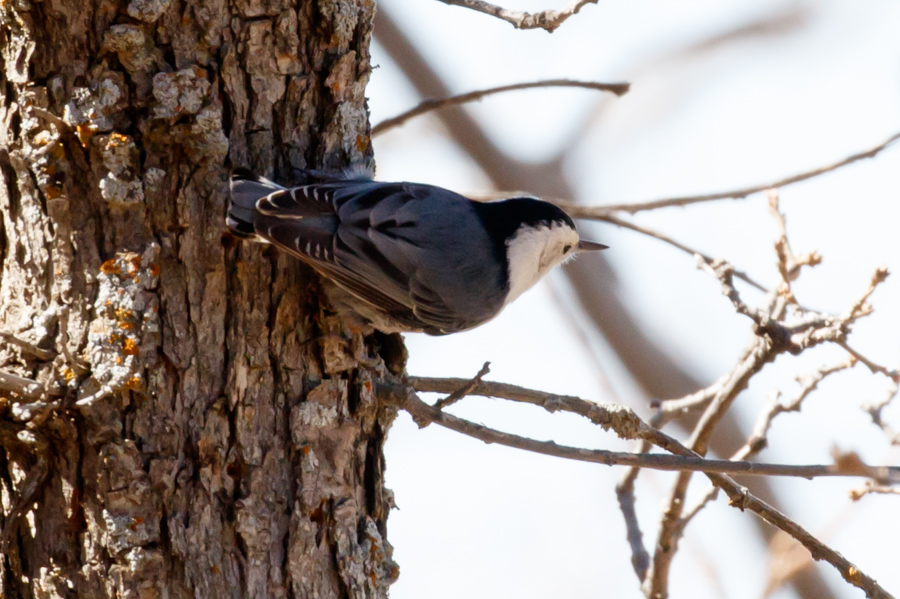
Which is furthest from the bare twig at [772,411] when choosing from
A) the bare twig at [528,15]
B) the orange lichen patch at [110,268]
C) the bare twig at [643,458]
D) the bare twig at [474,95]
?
the orange lichen patch at [110,268]

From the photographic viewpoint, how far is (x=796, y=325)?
1.99 metres

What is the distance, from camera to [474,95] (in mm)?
2461

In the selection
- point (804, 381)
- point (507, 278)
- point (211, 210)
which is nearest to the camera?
point (211, 210)

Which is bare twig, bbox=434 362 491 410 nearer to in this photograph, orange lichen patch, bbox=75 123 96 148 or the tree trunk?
the tree trunk

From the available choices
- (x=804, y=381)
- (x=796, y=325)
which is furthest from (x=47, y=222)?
(x=804, y=381)

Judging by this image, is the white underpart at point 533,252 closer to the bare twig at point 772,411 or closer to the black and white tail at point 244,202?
the bare twig at point 772,411

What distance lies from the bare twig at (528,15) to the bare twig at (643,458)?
31.0 inches

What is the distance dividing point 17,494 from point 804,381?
5.76 ft

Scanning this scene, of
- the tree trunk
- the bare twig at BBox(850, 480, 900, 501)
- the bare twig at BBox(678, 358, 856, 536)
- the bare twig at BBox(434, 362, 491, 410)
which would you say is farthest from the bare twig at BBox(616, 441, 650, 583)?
the tree trunk

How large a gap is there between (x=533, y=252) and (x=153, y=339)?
126 centimetres

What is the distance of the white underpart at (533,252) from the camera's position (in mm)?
2484

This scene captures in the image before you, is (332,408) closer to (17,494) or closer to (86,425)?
(86,425)

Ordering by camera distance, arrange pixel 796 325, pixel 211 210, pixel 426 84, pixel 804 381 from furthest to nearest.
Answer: pixel 426 84, pixel 804 381, pixel 796 325, pixel 211 210

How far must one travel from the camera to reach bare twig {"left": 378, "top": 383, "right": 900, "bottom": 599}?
1.63 meters
